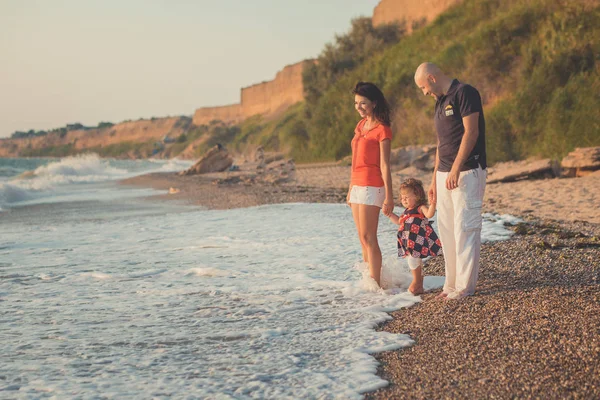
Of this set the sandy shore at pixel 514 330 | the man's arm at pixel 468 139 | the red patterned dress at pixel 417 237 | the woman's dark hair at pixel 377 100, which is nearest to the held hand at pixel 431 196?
the red patterned dress at pixel 417 237

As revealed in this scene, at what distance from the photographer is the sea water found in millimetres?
3203

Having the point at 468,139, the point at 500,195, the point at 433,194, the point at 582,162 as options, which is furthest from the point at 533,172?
→ the point at 468,139

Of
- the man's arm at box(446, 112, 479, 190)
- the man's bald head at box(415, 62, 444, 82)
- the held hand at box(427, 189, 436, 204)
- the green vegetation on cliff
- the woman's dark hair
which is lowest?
the held hand at box(427, 189, 436, 204)

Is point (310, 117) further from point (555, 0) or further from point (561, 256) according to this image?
point (561, 256)

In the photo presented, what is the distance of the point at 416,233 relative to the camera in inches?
190

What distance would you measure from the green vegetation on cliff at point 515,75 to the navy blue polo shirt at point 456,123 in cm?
1166

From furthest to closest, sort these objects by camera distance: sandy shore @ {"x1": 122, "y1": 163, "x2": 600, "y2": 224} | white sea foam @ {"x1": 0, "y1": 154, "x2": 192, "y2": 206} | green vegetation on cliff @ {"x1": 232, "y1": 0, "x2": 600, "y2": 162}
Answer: white sea foam @ {"x1": 0, "y1": 154, "x2": 192, "y2": 206}
green vegetation on cliff @ {"x1": 232, "y1": 0, "x2": 600, "y2": 162}
sandy shore @ {"x1": 122, "y1": 163, "x2": 600, "y2": 224}

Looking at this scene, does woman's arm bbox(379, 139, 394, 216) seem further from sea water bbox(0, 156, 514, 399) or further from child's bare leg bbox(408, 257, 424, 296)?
sea water bbox(0, 156, 514, 399)

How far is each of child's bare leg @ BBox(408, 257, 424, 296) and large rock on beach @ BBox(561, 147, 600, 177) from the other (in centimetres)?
935

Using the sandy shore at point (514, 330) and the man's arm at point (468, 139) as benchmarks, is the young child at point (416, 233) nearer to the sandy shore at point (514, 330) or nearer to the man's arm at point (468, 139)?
the sandy shore at point (514, 330)

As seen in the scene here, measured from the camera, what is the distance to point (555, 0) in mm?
18750

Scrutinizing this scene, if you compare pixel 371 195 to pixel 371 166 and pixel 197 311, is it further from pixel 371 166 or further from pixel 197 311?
pixel 197 311

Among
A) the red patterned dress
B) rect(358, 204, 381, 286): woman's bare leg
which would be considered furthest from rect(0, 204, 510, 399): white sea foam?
the red patterned dress

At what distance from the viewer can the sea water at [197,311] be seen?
3.20 meters
